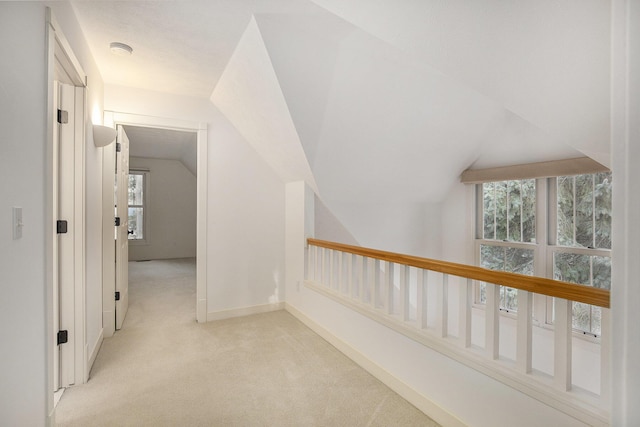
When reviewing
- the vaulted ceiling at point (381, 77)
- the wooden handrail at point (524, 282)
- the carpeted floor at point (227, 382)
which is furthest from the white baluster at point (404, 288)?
the vaulted ceiling at point (381, 77)

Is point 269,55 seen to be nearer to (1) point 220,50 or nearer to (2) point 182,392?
(1) point 220,50

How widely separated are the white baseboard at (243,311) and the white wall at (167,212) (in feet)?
15.4

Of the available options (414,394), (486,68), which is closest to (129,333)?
(414,394)

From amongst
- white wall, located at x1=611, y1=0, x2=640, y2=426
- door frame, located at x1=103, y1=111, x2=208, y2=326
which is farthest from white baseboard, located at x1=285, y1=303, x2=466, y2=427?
door frame, located at x1=103, y1=111, x2=208, y2=326

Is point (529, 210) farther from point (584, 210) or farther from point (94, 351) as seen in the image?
point (94, 351)

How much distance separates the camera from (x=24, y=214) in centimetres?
123

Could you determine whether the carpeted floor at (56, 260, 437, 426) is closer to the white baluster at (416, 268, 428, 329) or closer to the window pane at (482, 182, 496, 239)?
the white baluster at (416, 268, 428, 329)

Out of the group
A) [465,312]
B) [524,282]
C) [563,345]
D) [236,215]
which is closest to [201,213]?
[236,215]

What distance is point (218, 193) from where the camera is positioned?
337cm

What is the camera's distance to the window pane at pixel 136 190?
722cm

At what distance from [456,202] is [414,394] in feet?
8.63

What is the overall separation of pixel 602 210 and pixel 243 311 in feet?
11.6

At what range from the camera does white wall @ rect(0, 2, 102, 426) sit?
109cm

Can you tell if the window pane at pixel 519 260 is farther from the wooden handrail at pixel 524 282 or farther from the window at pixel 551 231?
the wooden handrail at pixel 524 282
